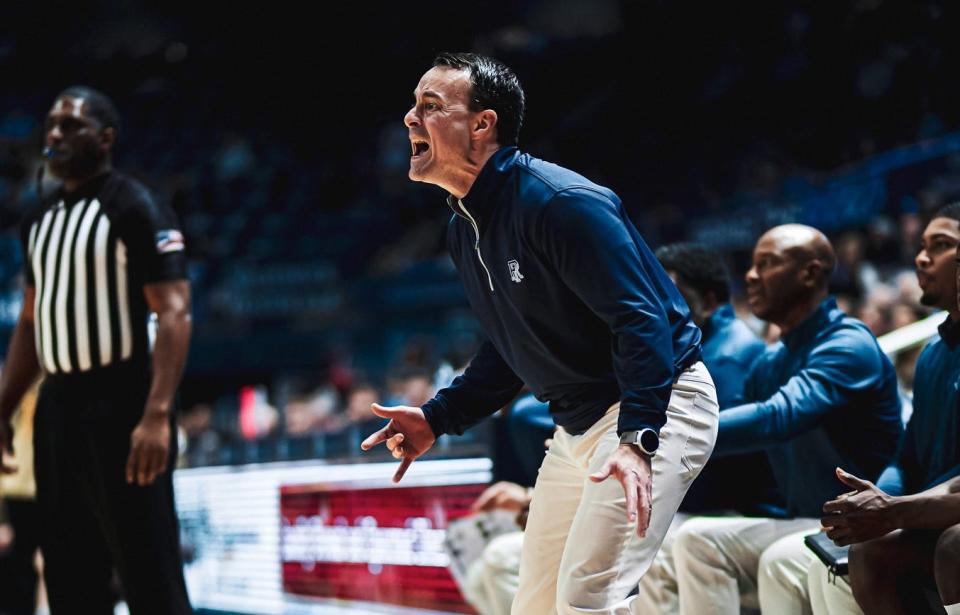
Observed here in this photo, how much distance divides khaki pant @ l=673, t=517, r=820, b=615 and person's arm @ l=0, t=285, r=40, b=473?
2.21 meters

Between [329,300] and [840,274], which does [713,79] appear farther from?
[329,300]

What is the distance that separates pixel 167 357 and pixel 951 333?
2.15 metres

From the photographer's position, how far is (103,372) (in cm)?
352

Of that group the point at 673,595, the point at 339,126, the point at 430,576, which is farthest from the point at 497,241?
the point at 339,126

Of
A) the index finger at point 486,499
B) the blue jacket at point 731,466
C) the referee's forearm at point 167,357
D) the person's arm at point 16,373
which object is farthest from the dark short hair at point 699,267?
the person's arm at point 16,373

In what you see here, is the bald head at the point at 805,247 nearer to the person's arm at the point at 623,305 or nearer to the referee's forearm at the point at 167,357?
the person's arm at the point at 623,305

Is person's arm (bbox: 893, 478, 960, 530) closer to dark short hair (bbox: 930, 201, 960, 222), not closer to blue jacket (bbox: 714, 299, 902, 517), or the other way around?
blue jacket (bbox: 714, 299, 902, 517)

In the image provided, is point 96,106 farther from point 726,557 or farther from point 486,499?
point 726,557

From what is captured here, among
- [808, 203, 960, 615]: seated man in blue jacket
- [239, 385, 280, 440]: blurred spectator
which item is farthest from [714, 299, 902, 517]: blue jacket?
[239, 385, 280, 440]: blurred spectator

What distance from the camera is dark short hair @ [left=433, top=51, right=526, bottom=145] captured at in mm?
2531

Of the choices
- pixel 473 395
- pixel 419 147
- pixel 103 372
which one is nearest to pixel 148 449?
pixel 103 372

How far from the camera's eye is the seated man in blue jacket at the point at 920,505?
96.3 inches

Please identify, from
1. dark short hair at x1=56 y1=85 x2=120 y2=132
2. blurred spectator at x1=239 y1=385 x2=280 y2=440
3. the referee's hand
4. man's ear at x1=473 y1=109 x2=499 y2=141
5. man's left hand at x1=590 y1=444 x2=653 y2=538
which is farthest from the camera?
blurred spectator at x1=239 y1=385 x2=280 y2=440

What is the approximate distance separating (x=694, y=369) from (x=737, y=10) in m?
9.36
